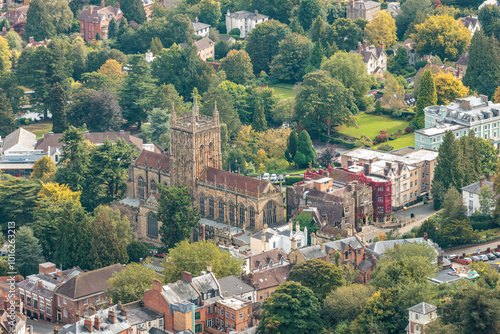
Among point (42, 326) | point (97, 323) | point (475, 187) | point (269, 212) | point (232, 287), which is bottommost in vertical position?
point (42, 326)

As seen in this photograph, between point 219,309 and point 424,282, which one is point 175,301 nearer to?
point 219,309

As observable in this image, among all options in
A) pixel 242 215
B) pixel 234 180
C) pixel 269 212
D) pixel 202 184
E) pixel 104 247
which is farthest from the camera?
pixel 202 184

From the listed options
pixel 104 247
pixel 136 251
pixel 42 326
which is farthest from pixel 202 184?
pixel 42 326

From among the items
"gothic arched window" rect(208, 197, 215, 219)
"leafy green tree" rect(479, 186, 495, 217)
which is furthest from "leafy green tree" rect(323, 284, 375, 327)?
"leafy green tree" rect(479, 186, 495, 217)

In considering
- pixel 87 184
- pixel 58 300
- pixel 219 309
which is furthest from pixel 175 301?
pixel 87 184

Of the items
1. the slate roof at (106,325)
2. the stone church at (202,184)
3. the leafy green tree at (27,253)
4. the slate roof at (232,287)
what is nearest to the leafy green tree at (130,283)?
the slate roof at (106,325)

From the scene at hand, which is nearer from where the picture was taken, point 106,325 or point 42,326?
point 106,325

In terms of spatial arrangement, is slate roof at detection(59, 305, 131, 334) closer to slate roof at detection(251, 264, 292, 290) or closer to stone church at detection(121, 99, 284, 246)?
slate roof at detection(251, 264, 292, 290)

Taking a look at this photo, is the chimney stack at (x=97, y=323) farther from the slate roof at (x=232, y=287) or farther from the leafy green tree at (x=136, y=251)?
the leafy green tree at (x=136, y=251)

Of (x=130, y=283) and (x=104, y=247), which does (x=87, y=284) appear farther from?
(x=130, y=283)
